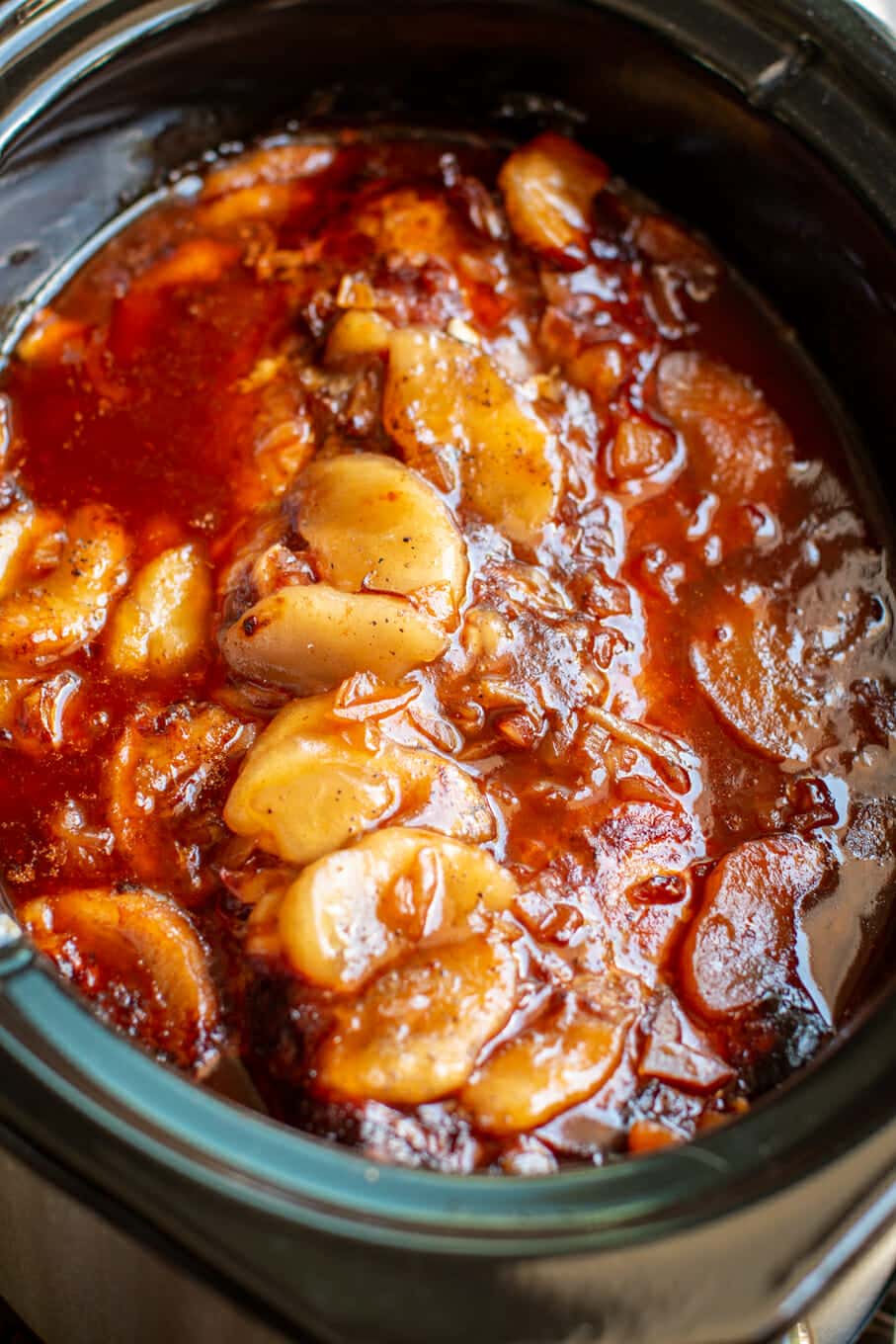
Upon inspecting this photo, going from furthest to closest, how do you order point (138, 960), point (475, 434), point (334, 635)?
point (475, 434), point (334, 635), point (138, 960)

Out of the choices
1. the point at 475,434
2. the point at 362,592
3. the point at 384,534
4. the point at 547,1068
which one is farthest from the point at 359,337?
the point at 547,1068

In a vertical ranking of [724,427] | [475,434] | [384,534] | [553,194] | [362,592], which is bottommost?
[362,592]

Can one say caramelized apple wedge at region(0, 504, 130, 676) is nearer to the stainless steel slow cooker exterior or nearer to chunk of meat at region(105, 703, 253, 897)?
chunk of meat at region(105, 703, 253, 897)

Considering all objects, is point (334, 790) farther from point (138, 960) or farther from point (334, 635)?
point (138, 960)

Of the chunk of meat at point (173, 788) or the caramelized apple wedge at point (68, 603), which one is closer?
the chunk of meat at point (173, 788)

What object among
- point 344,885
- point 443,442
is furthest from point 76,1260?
point 443,442

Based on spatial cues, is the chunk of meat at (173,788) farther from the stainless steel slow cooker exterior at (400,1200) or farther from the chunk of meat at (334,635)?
the stainless steel slow cooker exterior at (400,1200)

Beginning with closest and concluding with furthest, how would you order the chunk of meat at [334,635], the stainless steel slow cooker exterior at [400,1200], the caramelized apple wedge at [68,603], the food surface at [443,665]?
1. the stainless steel slow cooker exterior at [400,1200]
2. the food surface at [443,665]
3. the chunk of meat at [334,635]
4. the caramelized apple wedge at [68,603]

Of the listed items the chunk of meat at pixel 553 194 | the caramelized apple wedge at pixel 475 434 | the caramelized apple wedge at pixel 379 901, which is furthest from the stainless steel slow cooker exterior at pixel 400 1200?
the caramelized apple wedge at pixel 475 434
